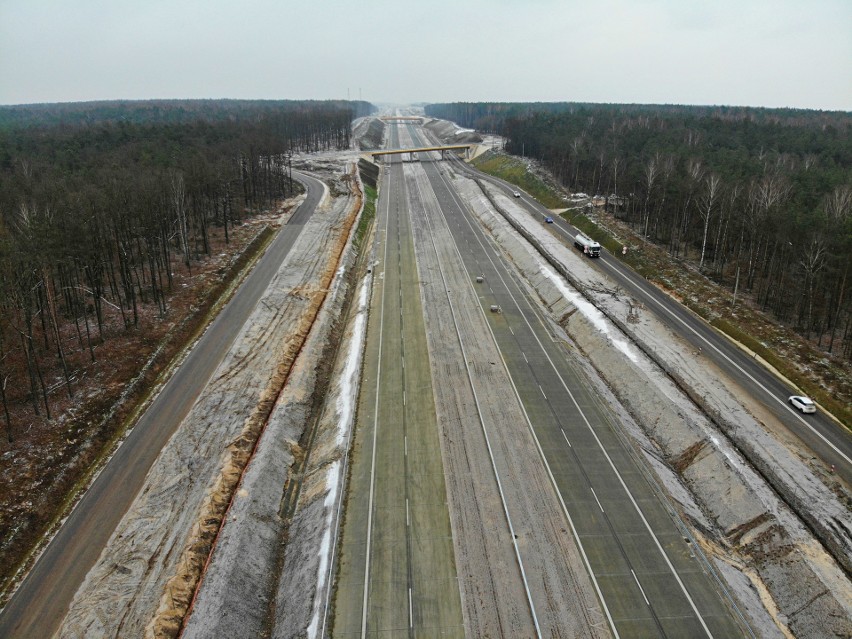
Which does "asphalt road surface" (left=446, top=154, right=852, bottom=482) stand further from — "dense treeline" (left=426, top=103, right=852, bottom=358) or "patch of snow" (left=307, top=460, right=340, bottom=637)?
"patch of snow" (left=307, top=460, right=340, bottom=637)

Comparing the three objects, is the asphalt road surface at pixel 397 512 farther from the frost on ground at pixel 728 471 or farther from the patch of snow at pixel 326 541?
the frost on ground at pixel 728 471

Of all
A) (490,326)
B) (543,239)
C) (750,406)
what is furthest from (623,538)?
(543,239)

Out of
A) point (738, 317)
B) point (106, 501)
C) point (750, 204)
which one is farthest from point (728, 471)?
point (750, 204)

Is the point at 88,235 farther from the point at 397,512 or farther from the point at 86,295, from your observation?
the point at 397,512

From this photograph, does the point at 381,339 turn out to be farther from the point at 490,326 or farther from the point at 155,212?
the point at 155,212

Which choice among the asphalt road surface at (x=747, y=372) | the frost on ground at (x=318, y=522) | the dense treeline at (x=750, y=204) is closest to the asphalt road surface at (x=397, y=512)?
the frost on ground at (x=318, y=522)

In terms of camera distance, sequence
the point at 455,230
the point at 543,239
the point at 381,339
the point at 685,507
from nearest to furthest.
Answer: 1. the point at 685,507
2. the point at 381,339
3. the point at 543,239
4. the point at 455,230

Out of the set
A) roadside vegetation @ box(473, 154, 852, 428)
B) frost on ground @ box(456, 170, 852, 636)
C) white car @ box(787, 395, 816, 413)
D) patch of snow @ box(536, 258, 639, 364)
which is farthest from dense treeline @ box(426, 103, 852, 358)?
patch of snow @ box(536, 258, 639, 364)
